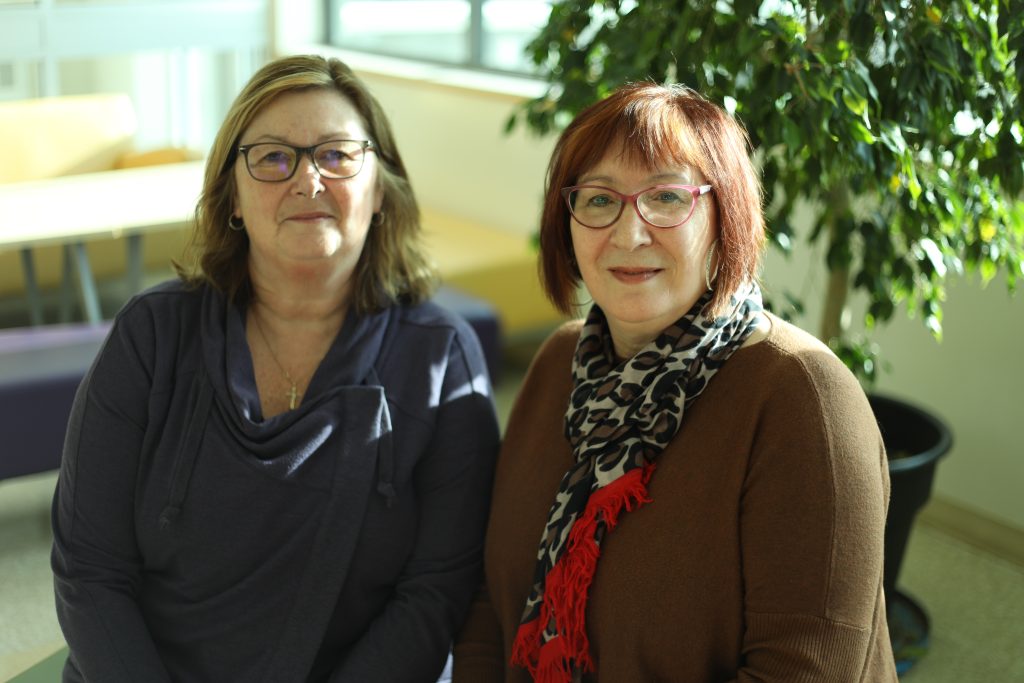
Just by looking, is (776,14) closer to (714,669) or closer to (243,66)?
(714,669)

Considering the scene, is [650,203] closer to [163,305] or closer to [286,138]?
[286,138]

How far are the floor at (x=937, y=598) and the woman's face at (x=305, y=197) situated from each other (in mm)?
1201

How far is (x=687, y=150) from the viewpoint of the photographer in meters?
1.45

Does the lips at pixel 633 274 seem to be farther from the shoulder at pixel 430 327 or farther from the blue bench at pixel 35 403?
the blue bench at pixel 35 403

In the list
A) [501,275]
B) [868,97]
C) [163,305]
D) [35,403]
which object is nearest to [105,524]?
[163,305]

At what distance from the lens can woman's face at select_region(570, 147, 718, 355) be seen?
1.46 meters

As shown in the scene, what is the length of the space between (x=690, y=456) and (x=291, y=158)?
0.72m

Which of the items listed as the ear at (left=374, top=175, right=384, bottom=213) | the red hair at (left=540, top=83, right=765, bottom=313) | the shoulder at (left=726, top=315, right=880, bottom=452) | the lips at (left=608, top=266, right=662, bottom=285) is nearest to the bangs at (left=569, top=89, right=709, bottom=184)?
the red hair at (left=540, top=83, right=765, bottom=313)

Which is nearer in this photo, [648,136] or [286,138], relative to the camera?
[648,136]

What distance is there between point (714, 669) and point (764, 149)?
998 millimetres

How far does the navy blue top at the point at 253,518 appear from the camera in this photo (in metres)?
1.66

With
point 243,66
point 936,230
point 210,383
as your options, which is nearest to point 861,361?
point 936,230

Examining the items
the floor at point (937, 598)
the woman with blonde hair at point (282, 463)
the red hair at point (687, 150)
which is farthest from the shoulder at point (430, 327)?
the floor at point (937, 598)

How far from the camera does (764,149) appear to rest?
210cm
